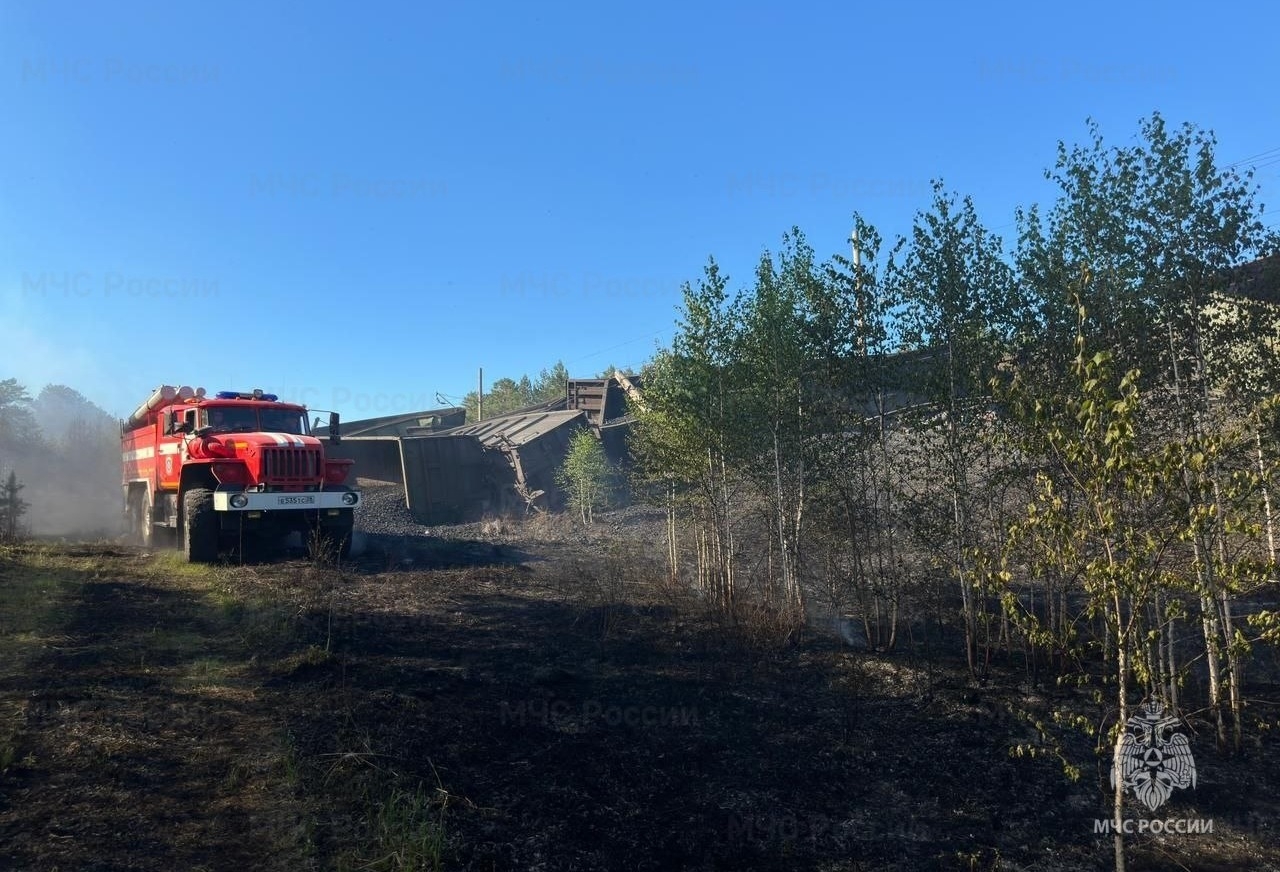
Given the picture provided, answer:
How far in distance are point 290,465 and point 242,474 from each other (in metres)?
0.90

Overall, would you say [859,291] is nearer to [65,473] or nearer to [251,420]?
[251,420]

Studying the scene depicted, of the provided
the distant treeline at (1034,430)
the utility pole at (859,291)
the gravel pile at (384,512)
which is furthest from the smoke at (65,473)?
the utility pole at (859,291)

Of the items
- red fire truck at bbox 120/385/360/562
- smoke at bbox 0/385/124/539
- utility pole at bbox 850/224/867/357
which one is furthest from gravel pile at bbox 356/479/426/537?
utility pole at bbox 850/224/867/357

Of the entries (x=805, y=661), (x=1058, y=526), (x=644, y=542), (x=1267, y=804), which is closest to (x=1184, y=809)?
(x=1267, y=804)

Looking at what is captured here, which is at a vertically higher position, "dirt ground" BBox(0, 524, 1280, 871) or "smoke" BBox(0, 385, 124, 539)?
"smoke" BBox(0, 385, 124, 539)

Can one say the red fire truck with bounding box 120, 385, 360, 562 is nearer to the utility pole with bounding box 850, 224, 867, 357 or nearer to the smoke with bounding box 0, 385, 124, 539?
the smoke with bounding box 0, 385, 124, 539

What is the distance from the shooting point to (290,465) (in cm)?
1273

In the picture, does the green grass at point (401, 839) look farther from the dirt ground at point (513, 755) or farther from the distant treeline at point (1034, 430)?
the distant treeline at point (1034, 430)

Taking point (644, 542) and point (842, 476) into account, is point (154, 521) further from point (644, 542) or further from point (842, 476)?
point (842, 476)

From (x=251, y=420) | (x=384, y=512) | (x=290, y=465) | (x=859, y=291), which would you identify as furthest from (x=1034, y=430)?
(x=384, y=512)

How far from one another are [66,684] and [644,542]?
41.9ft

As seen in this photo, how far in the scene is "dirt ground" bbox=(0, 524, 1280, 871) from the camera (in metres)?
4.44

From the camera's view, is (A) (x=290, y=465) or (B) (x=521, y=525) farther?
(B) (x=521, y=525)

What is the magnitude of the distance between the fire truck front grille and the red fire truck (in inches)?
0.6
